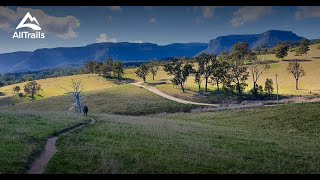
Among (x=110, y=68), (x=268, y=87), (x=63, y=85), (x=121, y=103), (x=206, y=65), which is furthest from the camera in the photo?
(x=110, y=68)

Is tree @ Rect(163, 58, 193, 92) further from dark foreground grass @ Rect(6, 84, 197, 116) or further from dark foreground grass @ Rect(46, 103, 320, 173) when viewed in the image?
dark foreground grass @ Rect(46, 103, 320, 173)

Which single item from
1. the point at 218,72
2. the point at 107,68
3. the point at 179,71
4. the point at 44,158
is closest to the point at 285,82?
the point at 218,72

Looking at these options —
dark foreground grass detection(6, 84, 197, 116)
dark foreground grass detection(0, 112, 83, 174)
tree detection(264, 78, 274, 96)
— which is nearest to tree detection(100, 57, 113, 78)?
dark foreground grass detection(6, 84, 197, 116)

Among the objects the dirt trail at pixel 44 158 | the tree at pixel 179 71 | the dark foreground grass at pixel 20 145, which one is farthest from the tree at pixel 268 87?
the dirt trail at pixel 44 158

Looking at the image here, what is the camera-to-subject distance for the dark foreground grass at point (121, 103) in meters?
93.1

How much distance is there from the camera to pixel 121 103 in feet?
328

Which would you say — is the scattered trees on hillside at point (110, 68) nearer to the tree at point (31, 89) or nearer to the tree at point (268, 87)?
the tree at point (31, 89)

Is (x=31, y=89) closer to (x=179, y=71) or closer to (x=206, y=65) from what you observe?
(x=179, y=71)

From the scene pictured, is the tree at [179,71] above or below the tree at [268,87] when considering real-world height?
above

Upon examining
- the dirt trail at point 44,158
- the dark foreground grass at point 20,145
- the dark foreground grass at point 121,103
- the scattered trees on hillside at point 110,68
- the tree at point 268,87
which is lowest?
the dark foreground grass at point 121,103

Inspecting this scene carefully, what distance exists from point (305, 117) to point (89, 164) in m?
45.6

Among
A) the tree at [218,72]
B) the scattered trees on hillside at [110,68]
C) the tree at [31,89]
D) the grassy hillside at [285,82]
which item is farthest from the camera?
the scattered trees on hillside at [110,68]

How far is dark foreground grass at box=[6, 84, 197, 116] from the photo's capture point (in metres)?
93.1
